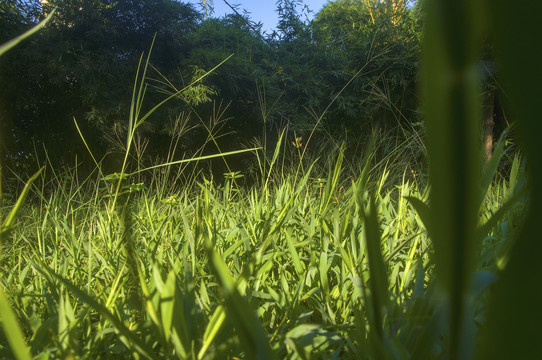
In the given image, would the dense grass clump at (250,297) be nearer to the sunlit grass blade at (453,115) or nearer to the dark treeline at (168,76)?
the sunlit grass blade at (453,115)

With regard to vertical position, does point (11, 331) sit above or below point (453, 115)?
below

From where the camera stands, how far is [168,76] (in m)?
6.27

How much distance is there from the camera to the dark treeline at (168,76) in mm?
5645

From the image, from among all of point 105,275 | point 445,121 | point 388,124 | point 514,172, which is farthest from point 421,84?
point 388,124

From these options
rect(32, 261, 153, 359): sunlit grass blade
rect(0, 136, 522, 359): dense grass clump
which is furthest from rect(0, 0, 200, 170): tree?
rect(32, 261, 153, 359): sunlit grass blade

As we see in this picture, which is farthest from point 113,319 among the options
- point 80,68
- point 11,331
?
point 80,68

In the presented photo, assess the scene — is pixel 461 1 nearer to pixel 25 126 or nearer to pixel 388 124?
pixel 388 124

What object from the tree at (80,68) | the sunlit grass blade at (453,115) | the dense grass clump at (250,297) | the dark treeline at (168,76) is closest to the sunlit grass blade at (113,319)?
the dense grass clump at (250,297)

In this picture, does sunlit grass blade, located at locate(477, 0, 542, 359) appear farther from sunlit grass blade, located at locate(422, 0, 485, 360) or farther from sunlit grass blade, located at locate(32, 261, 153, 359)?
sunlit grass blade, located at locate(32, 261, 153, 359)

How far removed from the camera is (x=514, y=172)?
139cm

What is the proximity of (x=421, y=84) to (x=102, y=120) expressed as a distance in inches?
248

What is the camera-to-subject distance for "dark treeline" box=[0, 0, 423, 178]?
5.64 m

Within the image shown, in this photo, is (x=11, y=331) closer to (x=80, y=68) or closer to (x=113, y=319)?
(x=113, y=319)

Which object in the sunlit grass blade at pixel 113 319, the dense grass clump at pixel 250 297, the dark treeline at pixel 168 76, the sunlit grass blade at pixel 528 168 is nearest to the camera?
the sunlit grass blade at pixel 528 168
